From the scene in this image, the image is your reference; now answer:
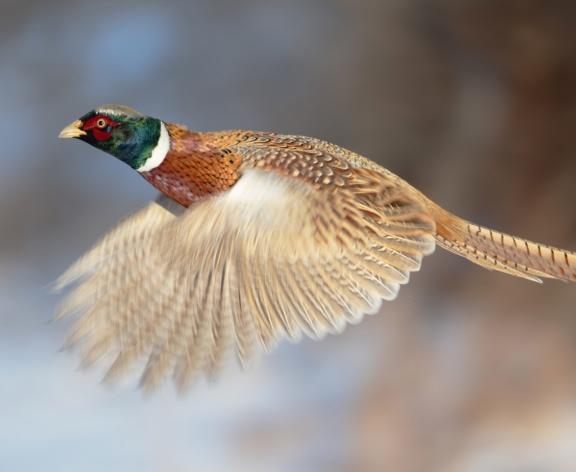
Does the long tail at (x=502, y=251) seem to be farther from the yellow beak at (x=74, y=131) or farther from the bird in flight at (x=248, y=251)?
the yellow beak at (x=74, y=131)

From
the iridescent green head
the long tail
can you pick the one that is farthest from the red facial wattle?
the long tail

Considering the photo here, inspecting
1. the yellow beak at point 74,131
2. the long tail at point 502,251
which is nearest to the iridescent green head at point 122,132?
the yellow beak at point 74,131

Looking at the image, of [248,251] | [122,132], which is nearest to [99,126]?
[122,132]

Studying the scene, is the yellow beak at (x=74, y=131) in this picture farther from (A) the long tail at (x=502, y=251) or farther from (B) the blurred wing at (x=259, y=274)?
(A) the long tail at (x=502, y=251)

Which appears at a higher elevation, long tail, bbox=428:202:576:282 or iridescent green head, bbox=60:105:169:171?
iridescent green head, bbox=60:105:169:171

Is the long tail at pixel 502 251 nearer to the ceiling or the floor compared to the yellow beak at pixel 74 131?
nearer to the floor

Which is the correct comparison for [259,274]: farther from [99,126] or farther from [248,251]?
[99,126]

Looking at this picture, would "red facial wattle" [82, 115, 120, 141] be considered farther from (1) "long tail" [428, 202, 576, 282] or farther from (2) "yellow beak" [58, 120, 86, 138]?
(1) "long tail" [428, 202, 576, 282]
